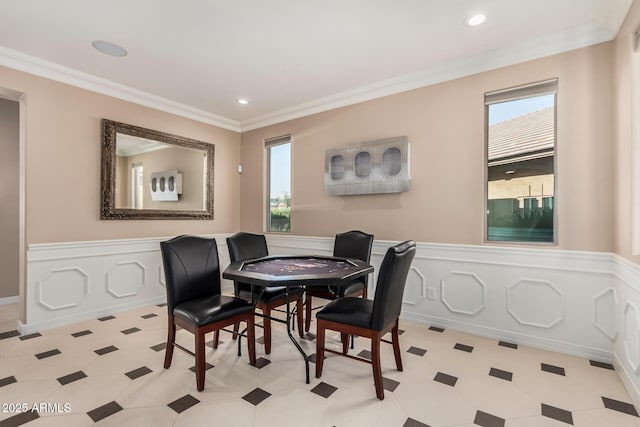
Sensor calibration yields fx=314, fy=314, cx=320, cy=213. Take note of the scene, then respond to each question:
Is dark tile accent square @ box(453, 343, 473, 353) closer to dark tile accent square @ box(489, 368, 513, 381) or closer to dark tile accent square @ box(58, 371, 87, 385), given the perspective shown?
dark tile accent square @ box(489, 368, 513, 381)

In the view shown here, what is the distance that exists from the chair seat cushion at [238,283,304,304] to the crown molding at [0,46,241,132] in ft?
9.12

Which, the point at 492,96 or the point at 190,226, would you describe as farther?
the point at 190,226

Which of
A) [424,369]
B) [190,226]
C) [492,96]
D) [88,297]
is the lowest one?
[424,369]

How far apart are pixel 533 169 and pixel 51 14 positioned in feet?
13.9

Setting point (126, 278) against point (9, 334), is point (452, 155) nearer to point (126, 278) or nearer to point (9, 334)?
point (126, 278)

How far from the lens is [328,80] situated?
360cm

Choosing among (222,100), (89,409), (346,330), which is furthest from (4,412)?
(222,100)

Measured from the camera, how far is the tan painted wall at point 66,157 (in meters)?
3.13

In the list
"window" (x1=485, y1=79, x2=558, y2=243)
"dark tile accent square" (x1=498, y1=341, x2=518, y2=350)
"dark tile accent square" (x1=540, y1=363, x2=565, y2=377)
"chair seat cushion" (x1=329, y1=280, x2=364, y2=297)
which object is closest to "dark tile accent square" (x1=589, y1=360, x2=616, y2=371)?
"dark tile accent square" (x1=540, y1=363, x2=565, y2=377)

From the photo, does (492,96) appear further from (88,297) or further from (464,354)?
(88,297)

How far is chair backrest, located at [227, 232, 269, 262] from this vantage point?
3299mm

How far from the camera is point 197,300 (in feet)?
8.23

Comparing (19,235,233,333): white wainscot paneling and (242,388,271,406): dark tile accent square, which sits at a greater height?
(19,235,233,333): white wainscot paneling

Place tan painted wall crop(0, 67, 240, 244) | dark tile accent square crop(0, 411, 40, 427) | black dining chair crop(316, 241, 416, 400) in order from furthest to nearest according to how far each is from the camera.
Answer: tan painted wall crop(0, 67, 240, 244)
black dining chair crop(316, 241, 416, 400)
dark tile accent square crop(0, 411, 40, 427)
